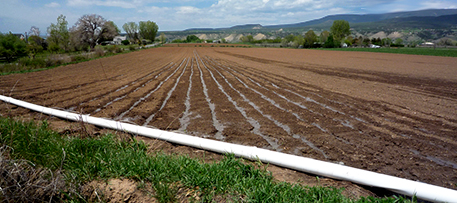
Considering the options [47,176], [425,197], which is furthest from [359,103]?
[47,176]

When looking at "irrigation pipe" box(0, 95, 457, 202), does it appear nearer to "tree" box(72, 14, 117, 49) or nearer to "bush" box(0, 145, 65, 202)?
"bush" box(0, 145, 65, 202)

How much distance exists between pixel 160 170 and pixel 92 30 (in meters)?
73.3

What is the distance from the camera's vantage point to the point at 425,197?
2.62 m

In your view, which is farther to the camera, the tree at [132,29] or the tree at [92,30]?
the tree at [132,29]

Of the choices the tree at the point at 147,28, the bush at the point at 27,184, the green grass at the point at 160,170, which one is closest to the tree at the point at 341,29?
the tree at the point at 147,28

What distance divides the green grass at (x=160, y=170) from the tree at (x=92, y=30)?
6739cm

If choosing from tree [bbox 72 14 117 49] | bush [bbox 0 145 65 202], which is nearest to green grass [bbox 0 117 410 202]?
bush [bbox 0 145 65 202]

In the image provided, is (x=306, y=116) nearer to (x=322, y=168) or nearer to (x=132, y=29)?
(x=322, y=168)

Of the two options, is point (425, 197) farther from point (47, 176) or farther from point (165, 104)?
point (165, 104)

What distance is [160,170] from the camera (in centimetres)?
296

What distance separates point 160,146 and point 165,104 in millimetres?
3856

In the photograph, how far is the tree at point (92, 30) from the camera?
6094cm

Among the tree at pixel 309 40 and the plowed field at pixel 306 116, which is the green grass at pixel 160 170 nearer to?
the plowed field at pixel 306 116

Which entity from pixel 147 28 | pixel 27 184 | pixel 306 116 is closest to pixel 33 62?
pixel 27 184
